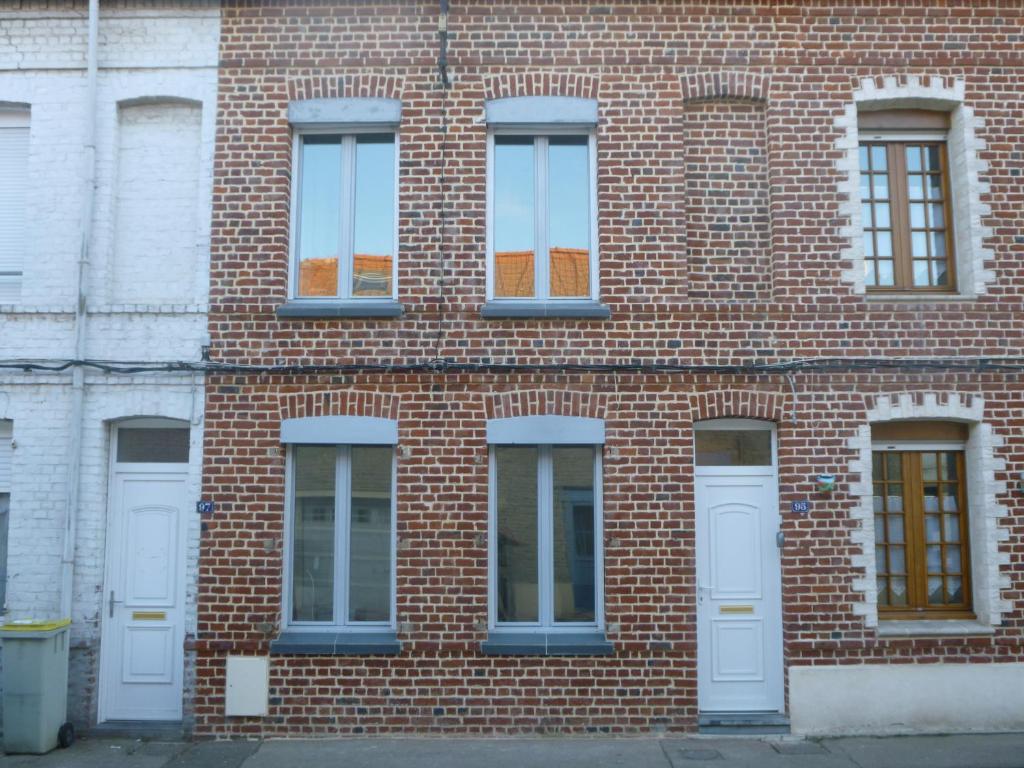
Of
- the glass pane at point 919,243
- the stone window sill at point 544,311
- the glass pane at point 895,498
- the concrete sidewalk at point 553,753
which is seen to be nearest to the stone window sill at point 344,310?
the stone window sill at point 544,311

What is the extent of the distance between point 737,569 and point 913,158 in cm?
456

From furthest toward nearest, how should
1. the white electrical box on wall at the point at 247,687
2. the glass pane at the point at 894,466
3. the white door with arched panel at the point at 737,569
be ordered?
the glass pane at the point at 894,466 < the white door with arched panel at the point at 737,569 < the white electrical box on wall at the point at 247,687

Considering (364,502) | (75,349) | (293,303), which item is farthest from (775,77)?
(75,349)

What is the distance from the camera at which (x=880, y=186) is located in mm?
8430

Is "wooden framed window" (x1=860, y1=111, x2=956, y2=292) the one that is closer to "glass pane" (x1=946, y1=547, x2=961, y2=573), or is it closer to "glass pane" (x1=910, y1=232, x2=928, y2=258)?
"glass pane" (x1=910, y1=232, x2=928, y2=258)

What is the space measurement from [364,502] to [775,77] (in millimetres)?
5834

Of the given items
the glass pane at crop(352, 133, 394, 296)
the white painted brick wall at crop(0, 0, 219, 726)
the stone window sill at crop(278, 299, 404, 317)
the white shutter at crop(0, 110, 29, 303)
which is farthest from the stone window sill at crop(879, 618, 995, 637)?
the white shutter at crop(0, 110, 29, 303)

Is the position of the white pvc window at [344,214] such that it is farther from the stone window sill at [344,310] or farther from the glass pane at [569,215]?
the glass pane at [569,215]

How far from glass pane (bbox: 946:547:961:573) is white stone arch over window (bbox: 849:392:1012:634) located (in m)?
0.13

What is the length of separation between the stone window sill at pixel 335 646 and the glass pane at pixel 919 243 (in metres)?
6.40

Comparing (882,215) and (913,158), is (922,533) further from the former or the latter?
(913,158)

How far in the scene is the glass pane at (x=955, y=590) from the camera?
8.05 metres

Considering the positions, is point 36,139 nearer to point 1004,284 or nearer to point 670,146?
point 670,146

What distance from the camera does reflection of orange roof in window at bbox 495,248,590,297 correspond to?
8.20 meters
